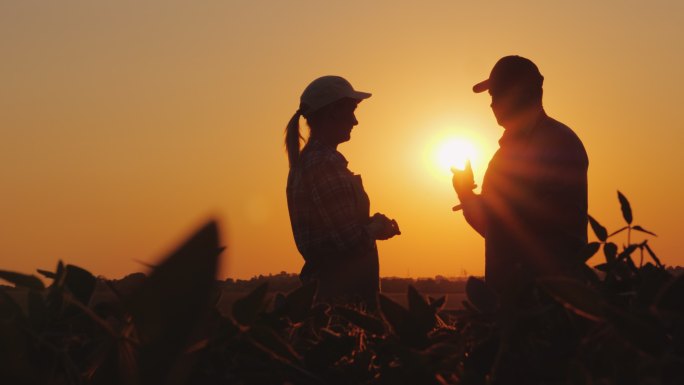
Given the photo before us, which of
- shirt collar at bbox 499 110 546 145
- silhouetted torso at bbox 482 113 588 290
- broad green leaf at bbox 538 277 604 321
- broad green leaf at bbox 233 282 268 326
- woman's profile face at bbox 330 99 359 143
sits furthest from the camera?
woman's profile face at bbox 330 99 359 143

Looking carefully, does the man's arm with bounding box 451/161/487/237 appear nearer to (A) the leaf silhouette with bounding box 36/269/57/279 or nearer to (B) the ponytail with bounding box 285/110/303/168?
(B) the ponytail with bounding box 285/110/303/168

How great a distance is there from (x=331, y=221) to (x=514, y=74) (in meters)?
1.42

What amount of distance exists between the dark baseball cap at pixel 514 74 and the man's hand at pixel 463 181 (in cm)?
54

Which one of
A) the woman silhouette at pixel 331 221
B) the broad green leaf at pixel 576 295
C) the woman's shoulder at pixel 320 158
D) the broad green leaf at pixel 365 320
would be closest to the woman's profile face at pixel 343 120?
the woman silhouette at pixel 331 221

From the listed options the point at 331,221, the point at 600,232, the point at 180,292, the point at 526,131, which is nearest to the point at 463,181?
the point at 526,131

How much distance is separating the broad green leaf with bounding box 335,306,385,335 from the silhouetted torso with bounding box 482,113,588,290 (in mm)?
3245

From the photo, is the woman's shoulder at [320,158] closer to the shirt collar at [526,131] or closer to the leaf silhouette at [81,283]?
the shirt collar at [526,131]

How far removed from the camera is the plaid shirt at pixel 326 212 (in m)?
4.79

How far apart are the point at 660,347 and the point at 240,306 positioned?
1.23ft

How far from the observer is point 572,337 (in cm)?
72

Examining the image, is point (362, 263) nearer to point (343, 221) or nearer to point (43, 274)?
point (343, 221)

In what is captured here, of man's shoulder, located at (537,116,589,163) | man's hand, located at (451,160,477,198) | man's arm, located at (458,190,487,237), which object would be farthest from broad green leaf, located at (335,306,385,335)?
man's hand, located at (451,160,477,198)

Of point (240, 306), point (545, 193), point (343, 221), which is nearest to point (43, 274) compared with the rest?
point (240, 306)

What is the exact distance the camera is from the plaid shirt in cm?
479
